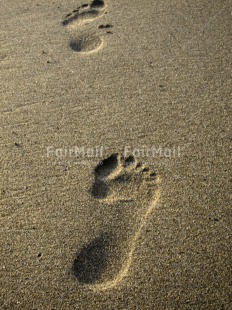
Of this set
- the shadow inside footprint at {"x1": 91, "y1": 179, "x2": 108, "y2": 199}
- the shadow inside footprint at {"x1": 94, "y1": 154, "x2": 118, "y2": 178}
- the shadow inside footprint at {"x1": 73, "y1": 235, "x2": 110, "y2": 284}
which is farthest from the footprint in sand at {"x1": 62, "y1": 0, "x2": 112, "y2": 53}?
the shadow inside footprint at {"x1": 73, "y1": 235, "x2": 110, "y2": 284}

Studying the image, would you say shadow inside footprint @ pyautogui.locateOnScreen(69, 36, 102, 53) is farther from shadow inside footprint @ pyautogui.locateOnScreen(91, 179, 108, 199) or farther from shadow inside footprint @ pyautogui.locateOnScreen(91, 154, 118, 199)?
shadow inside footprint @ pyautogui.locateOnScreen(91, 179, 108, 199)

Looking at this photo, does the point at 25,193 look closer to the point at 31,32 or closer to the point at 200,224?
the point at 200,224

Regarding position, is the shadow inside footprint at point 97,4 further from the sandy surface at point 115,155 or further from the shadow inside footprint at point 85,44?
the shadow inside footprint at point 85,44

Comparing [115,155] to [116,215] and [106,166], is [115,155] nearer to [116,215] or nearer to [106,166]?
[106,166]

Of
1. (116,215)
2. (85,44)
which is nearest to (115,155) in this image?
(116,215)

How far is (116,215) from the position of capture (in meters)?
1.53

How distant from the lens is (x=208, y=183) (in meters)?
1.59

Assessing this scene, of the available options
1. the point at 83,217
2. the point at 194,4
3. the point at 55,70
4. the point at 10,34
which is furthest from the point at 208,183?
the point at 10,34

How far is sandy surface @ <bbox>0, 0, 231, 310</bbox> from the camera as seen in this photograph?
1.39 m

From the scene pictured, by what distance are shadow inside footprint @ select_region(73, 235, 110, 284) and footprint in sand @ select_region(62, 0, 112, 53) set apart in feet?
3.74

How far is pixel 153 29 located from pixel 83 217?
1.23 metres

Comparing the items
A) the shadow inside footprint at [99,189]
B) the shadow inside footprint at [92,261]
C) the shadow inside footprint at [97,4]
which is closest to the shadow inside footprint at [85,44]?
the shadow inside footprint at [97,4]

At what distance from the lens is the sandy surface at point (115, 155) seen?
139cm

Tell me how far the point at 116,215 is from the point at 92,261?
0.21 metres
